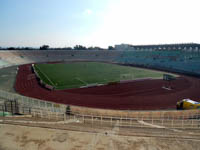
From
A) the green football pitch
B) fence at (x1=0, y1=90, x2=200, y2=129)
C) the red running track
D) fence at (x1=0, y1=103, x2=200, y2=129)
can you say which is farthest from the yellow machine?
the green football pitch

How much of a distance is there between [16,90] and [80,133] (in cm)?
A: 2299

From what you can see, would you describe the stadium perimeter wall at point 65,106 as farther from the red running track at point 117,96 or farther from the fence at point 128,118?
the red running track at point 117,96

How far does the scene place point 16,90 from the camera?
26.1 m

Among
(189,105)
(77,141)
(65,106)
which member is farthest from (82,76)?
(77,141)

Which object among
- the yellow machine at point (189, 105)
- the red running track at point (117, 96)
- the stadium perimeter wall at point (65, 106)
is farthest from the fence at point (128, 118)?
the red running track at point (117, 96)

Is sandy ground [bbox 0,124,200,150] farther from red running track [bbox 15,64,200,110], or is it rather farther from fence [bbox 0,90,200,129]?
red running track [bbox 15,64,200,110]

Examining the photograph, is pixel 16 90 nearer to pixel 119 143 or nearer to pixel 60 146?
pixel 60 146

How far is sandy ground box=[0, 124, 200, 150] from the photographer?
7.52 meters

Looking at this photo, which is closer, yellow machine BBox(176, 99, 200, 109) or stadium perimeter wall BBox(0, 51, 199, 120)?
stadium perimeter wall BBox(0, 51, 199, 120)

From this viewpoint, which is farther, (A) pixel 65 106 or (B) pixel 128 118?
(A) pixel 65 106

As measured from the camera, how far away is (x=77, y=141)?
801cm

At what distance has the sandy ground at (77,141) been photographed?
7520mm

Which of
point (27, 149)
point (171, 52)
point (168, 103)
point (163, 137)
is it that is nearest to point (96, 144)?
point (27, 149)

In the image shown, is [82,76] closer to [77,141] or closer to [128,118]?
[128,118]
